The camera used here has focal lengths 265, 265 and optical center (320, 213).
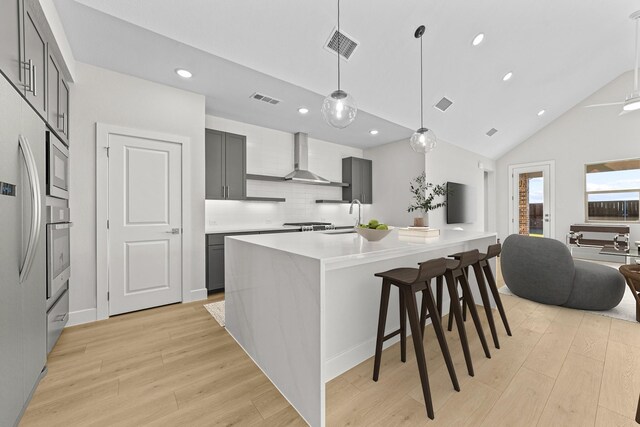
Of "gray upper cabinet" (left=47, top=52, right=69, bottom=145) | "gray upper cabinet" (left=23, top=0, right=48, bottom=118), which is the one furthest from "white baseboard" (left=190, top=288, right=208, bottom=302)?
"gray upper cabinet" (left=23, top=0, right=48, bottom=118)

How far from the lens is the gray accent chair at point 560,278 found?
2.91m

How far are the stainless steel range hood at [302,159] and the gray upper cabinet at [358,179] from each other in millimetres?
900

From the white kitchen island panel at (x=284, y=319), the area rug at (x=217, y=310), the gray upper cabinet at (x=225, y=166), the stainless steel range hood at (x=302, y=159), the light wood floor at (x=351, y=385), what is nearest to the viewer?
the white kitchen island panel at (x=284, y=319)

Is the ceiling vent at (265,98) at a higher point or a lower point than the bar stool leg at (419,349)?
higher

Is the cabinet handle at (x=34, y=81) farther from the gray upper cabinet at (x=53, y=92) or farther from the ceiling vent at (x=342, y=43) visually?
the ceiling vent at (x=342, y=43)

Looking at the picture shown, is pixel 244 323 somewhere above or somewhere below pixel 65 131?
below

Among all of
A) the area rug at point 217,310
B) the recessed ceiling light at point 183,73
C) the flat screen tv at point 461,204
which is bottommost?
the area rug at point 217,310

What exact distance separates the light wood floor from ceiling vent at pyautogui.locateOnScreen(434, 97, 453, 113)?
137 inches

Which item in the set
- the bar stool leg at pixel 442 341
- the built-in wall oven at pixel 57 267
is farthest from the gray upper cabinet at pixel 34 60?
the bar stool leg at pixel 442 341

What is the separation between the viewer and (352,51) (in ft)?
9.70

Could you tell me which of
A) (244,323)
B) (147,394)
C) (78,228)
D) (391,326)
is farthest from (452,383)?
(78,228)

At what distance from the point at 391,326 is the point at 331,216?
12.2 feet

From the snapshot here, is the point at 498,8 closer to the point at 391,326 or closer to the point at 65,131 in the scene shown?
the point at 391,326

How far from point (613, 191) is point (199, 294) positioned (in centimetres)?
857
